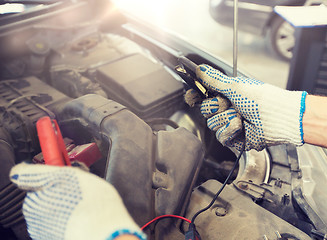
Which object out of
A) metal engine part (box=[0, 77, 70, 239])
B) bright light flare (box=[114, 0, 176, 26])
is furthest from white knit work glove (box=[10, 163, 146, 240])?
bright light flare (box=[114, 0, 176, 26])

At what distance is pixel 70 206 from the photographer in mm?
591

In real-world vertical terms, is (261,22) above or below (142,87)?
below

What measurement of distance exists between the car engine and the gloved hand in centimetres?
13

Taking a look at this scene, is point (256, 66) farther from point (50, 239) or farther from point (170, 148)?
point (50, 239)

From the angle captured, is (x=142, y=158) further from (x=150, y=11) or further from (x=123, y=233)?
(x=150, y=11)

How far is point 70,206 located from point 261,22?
3270 mm

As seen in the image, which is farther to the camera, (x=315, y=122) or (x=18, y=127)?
(x=18, y=127)

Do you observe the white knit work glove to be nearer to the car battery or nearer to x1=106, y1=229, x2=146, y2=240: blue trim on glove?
x1=106, y1=229, x2=146, y2=240: blue trim on glove

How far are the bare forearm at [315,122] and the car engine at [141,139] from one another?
4.9 inches

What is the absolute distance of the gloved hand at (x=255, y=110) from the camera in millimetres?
984

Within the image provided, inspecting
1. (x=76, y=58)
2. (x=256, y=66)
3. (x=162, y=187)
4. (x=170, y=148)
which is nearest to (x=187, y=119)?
(x=170, y=148)

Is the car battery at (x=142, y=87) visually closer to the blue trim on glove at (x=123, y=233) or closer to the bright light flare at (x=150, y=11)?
the blue trim on glove at (x=123, y=233)

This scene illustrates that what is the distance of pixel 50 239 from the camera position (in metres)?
0.63

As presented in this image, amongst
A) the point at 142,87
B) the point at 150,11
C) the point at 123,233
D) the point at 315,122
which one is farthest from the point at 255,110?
the point at 150,11
